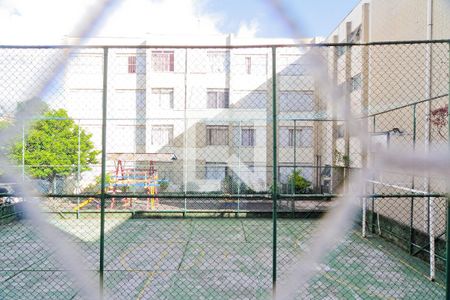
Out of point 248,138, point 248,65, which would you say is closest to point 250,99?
point 248,65

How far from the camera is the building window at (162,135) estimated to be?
56.4ft

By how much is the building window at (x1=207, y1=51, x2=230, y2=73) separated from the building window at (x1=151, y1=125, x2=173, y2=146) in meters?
3.60

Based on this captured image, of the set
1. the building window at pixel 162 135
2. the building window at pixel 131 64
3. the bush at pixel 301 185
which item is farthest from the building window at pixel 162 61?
the bush at pixel 301 185

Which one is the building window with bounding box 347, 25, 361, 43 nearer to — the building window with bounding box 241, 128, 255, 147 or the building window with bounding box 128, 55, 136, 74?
the building window with bounding box 241, 128, 255, 147

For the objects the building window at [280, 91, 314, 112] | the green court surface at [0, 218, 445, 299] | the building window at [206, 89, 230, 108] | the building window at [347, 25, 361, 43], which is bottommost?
the green court surface at [0, 218, 445, 299]

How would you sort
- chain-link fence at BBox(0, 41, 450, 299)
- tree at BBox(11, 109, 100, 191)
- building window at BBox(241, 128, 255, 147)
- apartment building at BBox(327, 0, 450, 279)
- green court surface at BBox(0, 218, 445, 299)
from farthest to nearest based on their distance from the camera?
building window at BBox(241, 128, 255, 147)
tree at BBox(11, 109, 100, 191)
apartment building at BBox(327, 0, 450, 279)
green court surface at BBox(0, 218, 445, 299)
chain-link fence at BBox(0, 41, 450, 299)

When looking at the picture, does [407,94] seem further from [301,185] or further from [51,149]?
[51,149]

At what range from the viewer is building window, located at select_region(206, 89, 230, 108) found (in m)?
18.2

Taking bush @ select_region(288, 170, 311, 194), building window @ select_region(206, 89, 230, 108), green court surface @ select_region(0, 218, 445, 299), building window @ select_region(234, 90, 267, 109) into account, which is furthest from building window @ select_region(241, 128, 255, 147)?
green court surface @ select_region(0, 218, 445, 299)

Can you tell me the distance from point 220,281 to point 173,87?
551 inches

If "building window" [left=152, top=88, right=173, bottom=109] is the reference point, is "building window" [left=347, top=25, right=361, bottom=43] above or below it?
above

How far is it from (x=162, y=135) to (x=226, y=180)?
6106 millimetres

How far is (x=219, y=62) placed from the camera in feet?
59.9

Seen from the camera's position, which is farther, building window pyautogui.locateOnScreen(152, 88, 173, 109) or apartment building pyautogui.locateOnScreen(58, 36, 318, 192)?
building window pyautogui.locateOnScreen(152, 88, 173, 109)
